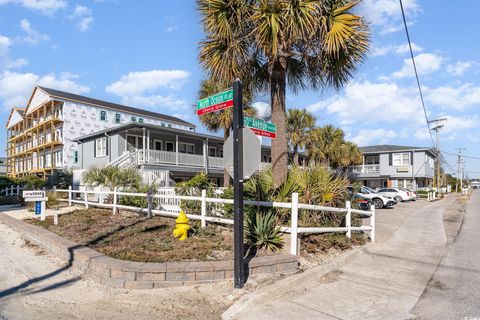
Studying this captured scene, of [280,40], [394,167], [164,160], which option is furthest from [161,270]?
[394,167]

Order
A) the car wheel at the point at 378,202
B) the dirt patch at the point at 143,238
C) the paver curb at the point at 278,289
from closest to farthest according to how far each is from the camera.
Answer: the paver curb at the point at 278,289
the dirt patch at the point at 143,238
the car wheel at the point at 378,202

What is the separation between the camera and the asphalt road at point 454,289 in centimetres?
484

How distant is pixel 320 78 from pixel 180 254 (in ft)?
22.3

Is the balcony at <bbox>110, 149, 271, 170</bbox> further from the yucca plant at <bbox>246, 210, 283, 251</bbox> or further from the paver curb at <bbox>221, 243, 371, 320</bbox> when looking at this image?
the paver curb at <bbox>221, 243, 371, 320</bbox>

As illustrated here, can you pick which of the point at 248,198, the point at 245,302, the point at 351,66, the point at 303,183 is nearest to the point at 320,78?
the point at 351,66

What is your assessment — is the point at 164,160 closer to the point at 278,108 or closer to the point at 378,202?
the point at 378,202

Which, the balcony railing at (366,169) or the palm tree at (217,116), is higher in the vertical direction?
the palm tree at (217,116)

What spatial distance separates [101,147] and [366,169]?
1275 inches

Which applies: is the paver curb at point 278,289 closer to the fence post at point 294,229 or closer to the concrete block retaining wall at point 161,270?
the concrete block retaining wall at point 161,270

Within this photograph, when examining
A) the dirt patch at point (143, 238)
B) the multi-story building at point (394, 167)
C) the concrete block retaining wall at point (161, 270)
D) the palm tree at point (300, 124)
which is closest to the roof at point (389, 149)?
the multi-story building at point (394, 167)

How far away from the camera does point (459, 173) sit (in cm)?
8306

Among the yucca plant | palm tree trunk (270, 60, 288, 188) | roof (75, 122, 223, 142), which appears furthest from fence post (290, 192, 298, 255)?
roof (75, 122, 223, 142)

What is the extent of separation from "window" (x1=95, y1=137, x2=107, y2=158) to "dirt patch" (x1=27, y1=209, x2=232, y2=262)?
17.6 m

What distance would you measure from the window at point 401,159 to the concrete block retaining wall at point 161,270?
42.4 metres
